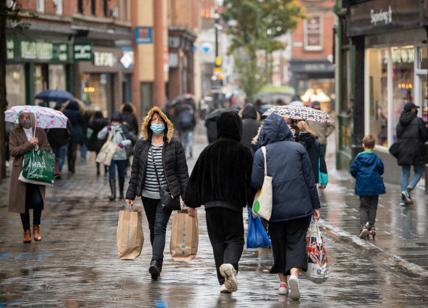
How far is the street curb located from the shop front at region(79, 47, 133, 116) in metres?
29.6

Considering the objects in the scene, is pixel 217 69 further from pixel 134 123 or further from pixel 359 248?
pixel 359 248

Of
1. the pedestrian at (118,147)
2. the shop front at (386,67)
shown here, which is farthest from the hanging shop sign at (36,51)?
the pedestrian at (118,147)

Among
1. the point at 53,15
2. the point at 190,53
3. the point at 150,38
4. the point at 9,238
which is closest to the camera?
the point at 9,238

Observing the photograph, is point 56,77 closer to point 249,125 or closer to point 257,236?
point 249,125

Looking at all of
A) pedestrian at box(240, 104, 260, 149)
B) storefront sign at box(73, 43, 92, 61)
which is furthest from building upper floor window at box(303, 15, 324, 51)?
pedestrian at box(240, 104, 260, 149)

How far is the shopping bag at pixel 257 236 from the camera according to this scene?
50.8ft

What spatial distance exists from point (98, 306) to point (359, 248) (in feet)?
17.3

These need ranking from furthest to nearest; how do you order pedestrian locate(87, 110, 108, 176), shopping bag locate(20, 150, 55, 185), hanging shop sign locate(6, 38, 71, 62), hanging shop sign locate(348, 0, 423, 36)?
1. hanging shop sign locate(6, 38, 71, 62)
2. pedestrian locate(87, 110, 108, 176)
3. hanging shop sign locate(348, 0, 423, 36)
4. shopping bag locate(20, 150, 55, 185)

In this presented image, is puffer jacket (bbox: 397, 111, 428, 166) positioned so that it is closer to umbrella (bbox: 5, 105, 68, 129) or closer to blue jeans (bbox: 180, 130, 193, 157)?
umbrella (bbox: 5, 105, 68, 129)

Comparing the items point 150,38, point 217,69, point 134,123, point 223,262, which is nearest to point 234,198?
point 223,262

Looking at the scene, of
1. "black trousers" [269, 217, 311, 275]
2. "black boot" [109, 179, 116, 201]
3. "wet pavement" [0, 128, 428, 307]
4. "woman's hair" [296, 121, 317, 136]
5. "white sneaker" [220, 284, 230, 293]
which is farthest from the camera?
"black boot" [109, 179, 116, 201]

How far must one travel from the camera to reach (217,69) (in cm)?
6488

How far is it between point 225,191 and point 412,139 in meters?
10.6

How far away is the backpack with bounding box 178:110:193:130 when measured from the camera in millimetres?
40031
